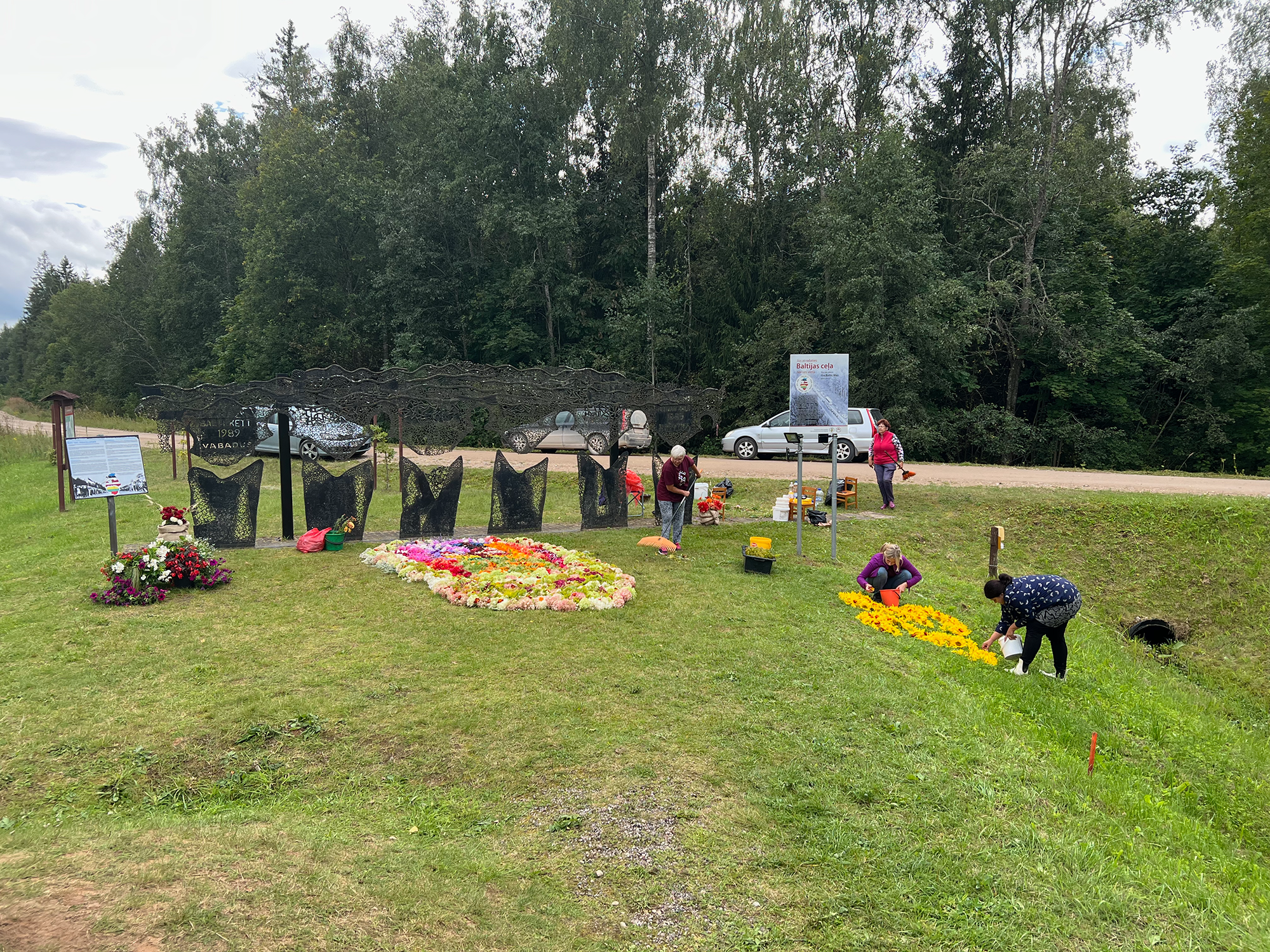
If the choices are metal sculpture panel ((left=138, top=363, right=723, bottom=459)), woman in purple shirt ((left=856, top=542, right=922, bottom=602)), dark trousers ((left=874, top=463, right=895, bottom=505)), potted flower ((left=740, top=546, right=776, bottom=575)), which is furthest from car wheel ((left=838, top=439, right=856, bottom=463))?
woman in purple shirt ((left=856, top=542, right=922, bottom=602))

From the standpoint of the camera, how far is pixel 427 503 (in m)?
13.5

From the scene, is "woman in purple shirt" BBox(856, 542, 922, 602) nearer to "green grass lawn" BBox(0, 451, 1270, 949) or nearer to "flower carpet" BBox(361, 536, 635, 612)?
"green grass lawn" BBox(0, 451, 1270, 949)

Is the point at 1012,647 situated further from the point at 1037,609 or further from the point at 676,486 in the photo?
the point at 676,486

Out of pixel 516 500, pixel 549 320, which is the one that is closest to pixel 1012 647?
pixel 516 500

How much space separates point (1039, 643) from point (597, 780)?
5734 mm

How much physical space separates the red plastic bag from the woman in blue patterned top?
1016cm

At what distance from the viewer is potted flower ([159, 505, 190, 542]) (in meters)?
10.8

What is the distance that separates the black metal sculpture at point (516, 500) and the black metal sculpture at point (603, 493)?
80 cm

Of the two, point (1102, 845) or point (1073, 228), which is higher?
point (1073, 228)

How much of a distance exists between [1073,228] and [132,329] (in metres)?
55.2

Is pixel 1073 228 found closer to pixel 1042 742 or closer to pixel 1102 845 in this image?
pixel 1042 742

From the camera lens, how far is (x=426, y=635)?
8.49 m

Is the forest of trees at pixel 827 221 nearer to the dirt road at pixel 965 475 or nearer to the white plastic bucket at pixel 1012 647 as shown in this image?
the dirt road at pixel 965 475

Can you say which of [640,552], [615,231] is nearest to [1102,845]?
[640,552]
